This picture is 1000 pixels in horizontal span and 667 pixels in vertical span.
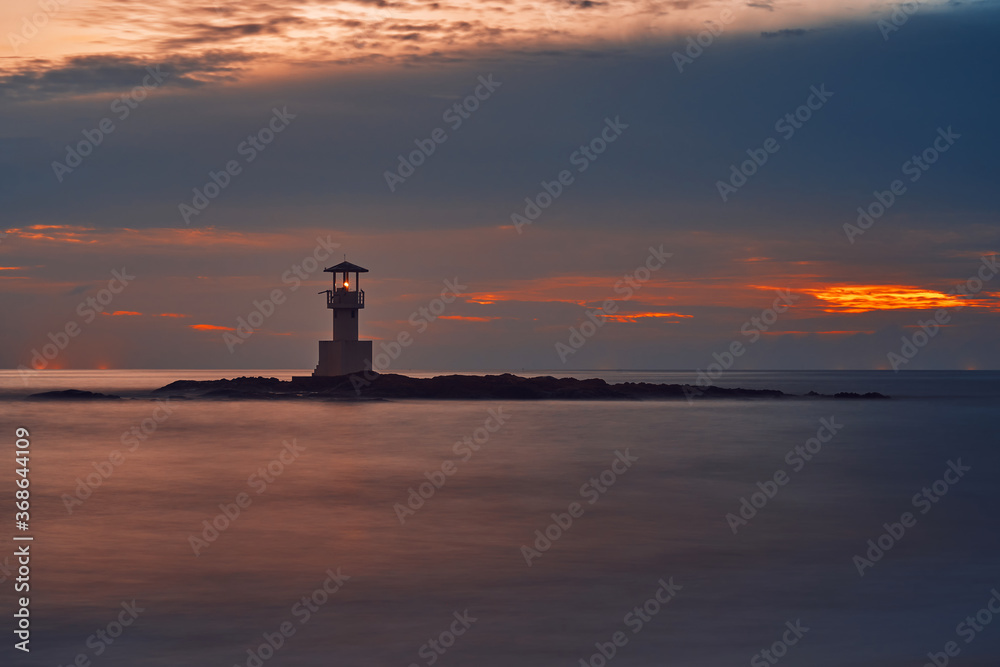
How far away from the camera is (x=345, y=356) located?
4788 centimetres

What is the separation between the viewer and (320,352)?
49094 mm

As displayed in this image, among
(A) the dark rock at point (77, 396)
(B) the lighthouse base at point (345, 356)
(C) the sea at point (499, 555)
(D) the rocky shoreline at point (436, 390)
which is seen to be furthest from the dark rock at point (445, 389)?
(C) the sea at point (499, 555)

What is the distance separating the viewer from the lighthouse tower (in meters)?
45.8

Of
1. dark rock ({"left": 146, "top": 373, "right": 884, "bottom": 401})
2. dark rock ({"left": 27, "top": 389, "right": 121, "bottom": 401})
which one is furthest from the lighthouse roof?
dark rock ({"left": 27, "top": 389, "right": 121, "bottom": 401})

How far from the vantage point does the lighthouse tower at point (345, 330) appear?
45.8m

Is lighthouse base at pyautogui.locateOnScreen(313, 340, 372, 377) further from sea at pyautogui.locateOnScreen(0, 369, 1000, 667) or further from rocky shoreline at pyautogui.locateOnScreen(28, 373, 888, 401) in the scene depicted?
sea at pyautogui.locateOnScreen(0, 369, 1000, 667)

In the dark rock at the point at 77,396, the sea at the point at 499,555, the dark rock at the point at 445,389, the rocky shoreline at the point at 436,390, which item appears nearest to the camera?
the sea at the point at 499,555

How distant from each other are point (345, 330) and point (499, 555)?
3528 cm

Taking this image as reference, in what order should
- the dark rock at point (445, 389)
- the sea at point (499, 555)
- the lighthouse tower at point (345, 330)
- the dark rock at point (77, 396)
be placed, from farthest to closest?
the dark rock at point (77, 396)
the dark rock at point (445, 389)
the lighthouse tower at point (345, 330)
the sea at point (499, 555)

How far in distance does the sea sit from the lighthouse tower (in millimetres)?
18410

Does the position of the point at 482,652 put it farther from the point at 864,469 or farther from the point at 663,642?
the point at 864,469

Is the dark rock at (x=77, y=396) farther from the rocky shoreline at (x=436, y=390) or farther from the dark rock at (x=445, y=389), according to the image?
the dark rock at (x=445, y=389)

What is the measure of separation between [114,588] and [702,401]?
50.8 meters

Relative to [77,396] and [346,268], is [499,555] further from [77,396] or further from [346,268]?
[77,396]
